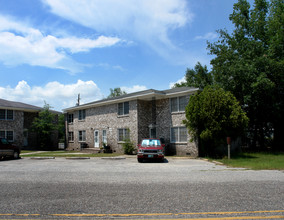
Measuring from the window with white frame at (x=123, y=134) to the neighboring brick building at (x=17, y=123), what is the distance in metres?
14.8

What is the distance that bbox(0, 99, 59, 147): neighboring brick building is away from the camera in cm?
3209

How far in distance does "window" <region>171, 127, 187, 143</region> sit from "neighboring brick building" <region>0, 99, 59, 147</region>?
20623 mm

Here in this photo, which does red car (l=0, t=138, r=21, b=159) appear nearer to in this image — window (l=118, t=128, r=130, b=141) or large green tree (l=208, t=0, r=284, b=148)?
window (l=118, t=128, r=130, b=141)

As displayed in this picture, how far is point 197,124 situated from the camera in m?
20.0

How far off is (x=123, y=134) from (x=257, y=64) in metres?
14.5

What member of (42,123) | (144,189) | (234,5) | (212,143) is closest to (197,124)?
(212,143)

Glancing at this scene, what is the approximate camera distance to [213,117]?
1911cm

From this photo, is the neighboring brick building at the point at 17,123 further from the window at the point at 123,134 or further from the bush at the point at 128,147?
the bush at the point at 128,147

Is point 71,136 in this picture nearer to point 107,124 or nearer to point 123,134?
point 107,124

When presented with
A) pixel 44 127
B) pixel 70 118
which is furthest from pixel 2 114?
pixel 70 118

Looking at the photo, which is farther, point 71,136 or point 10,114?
point 71,136

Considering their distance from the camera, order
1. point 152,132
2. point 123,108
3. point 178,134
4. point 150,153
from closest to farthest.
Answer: point 150,153 → point 178,134 → point 152,132 → point 123,108

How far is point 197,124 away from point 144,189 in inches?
519

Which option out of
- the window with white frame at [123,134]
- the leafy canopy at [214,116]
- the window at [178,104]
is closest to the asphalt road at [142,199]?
the leafy canopy at [214,116]
